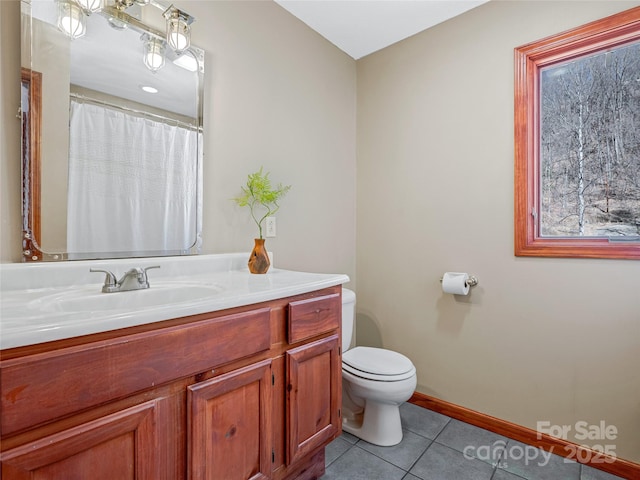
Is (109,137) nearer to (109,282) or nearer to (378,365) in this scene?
(109,282)

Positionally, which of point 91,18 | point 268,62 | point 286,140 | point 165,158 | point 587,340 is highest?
point 268,62

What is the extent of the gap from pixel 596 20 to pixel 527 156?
0.66 metres

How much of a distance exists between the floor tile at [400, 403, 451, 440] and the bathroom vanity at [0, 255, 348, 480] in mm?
695

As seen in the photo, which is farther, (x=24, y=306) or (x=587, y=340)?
(x=587, y=340)

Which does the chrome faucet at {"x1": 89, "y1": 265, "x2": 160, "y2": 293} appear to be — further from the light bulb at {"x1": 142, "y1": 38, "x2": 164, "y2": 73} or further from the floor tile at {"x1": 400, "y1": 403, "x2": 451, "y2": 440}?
the floor tile at {"x1": 400, "y1": 403, "x2": 451, "y2": 440}

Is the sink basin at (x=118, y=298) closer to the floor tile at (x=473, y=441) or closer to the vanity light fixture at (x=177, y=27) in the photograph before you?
the vanity light fixture at (x=177, y=27)

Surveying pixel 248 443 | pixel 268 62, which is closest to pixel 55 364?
pixel 248 443

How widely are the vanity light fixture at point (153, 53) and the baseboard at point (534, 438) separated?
2313 millimetres

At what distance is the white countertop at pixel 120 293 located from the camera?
26.5 inches

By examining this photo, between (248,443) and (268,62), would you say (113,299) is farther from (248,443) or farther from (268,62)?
(268,62)

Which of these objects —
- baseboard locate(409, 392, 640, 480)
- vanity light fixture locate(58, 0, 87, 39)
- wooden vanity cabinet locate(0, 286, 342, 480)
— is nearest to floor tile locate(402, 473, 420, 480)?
wooden vanity cabinet locate(0, 286, 342, 480)

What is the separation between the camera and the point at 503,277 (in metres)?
1.81

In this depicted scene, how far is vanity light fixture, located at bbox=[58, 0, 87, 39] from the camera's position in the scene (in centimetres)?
116

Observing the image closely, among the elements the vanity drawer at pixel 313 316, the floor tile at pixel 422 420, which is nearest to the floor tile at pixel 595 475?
the floor tile at pixel 422 420
